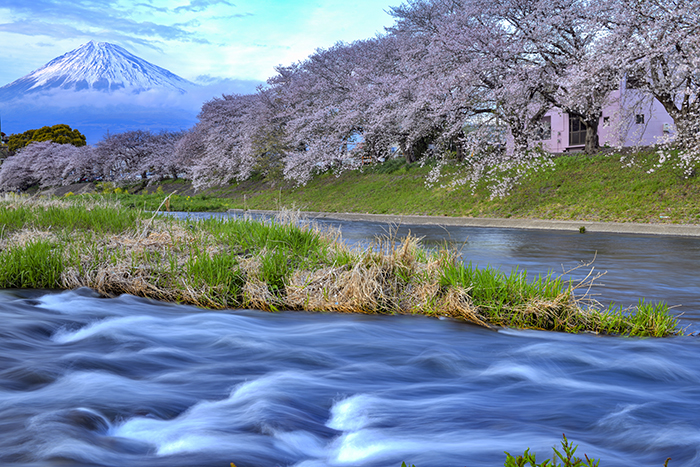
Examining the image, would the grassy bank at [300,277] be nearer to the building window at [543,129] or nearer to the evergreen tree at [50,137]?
the building window at [543,129]

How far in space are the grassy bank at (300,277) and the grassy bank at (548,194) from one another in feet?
15.4

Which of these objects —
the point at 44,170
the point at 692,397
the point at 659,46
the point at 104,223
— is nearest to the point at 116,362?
the point at 692,397

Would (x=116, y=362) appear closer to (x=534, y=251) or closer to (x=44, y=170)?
(x=534, y=251)

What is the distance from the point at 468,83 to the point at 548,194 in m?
5.98

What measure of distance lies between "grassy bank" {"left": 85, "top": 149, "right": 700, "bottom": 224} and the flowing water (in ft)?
24.6

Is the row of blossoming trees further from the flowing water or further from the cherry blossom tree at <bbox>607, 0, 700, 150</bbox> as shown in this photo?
the flowing water

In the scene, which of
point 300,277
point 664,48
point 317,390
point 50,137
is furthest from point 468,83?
point 50,137

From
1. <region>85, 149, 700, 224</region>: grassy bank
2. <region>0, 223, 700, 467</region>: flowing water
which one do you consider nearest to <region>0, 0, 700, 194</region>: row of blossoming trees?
<region>85, 149, 700, 224</region>: grassy bank

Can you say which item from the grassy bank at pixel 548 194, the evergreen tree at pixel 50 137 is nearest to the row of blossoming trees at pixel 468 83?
the grassy bank at pixel 548 194

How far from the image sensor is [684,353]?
553 centimetres

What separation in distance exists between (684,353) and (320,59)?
40.2 meters

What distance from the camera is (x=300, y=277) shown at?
7.84 m

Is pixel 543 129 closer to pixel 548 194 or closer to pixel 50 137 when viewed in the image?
pixel 548 194

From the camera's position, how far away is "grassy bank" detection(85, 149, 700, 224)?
19734mm
